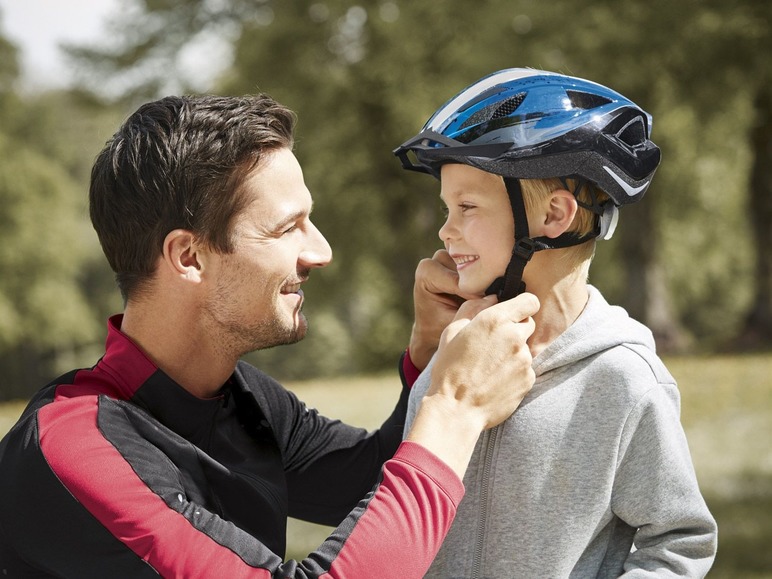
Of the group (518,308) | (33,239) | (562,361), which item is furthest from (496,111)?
(33,239)

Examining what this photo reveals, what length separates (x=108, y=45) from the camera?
2722 centimetres

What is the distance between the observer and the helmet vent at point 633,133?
2.43 meters

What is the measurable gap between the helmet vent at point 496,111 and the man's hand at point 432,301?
19.1 inches

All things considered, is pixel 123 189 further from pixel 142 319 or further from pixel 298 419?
pixel 298 419

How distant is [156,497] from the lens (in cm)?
218

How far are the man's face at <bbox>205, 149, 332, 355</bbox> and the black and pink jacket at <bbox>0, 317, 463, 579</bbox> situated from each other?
246 millimetres

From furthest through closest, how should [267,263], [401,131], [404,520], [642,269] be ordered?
1. [401,131]
2. [642,269]
3. [267,263]
4. [404,520]

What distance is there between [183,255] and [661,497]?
1431 mm

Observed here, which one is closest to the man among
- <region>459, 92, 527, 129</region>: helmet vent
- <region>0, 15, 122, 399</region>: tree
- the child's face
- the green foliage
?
the child's face

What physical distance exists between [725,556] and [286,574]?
17.6 ft

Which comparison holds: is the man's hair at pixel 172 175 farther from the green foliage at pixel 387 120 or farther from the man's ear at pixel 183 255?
the green foliage at pixel 387 120

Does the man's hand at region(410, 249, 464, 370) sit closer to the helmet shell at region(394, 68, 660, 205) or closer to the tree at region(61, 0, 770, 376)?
the helmet shell at region(394, 68, 660, 205)

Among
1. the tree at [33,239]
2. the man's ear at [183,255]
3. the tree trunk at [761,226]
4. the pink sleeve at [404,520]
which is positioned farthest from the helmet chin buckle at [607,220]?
the tree at [33,239]

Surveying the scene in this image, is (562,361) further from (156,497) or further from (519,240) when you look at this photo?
(156,497)
